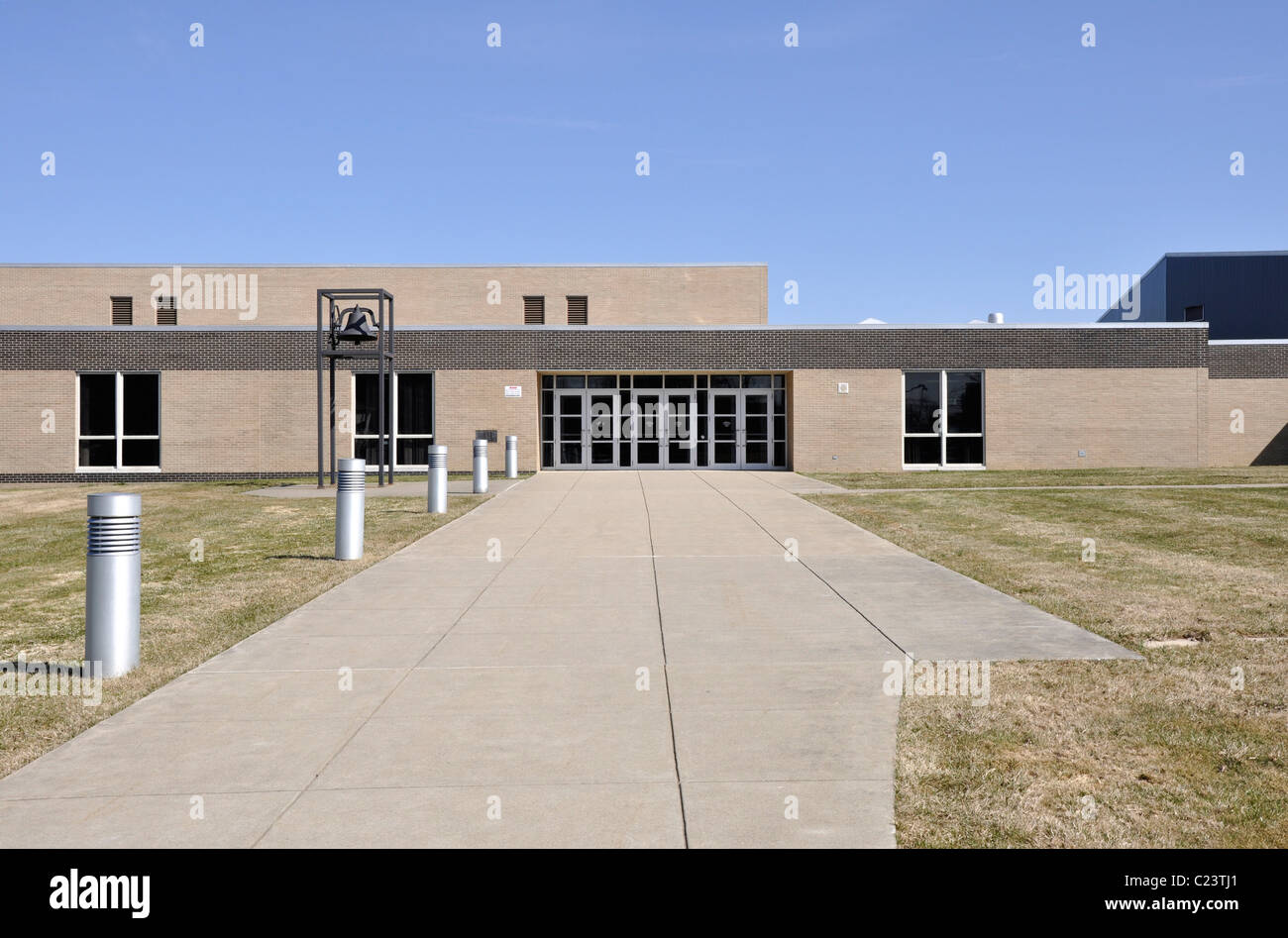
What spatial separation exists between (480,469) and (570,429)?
35.6 ft

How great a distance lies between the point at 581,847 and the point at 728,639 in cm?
373

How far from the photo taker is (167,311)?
41.3 metres

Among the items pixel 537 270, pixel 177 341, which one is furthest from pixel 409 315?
pixel 177 341

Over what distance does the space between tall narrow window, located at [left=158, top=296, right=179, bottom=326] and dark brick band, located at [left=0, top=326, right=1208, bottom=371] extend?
1084 cm

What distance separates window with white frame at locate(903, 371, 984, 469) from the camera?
3142cm

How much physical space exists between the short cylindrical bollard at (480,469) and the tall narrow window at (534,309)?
746 inches

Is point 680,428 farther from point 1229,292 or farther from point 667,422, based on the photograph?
point 1229,292

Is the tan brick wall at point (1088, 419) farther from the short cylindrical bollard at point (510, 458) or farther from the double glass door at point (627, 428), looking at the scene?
the short cylindrical bollard at point (510, 458)

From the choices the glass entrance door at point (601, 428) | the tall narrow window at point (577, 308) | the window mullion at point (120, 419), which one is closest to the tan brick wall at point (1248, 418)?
the glass entrance door at point (601, 428)

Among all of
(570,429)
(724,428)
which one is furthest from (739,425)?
(570,429)

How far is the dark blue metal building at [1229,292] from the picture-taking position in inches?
2195

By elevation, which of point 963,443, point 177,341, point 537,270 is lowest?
point 963,443

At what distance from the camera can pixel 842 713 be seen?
5570mm

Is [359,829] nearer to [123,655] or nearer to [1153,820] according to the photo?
[1153,820]
